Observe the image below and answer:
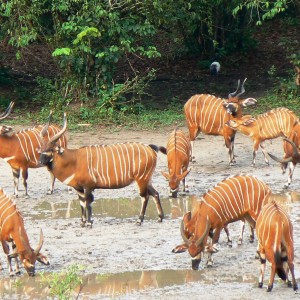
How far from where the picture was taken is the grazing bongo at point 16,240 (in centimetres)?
1023

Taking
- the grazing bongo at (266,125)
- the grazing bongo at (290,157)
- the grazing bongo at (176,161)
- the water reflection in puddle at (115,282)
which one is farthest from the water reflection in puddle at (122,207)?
the water reflection in puddle at (115,282)

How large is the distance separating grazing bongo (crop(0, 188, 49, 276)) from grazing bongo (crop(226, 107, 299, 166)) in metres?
6.10

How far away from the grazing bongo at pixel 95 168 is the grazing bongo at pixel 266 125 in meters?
3.63

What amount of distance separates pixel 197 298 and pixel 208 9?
11.4 metres

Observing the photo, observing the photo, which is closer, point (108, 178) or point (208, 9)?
point (108, 178)

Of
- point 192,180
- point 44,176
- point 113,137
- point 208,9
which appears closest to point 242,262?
point 192,180

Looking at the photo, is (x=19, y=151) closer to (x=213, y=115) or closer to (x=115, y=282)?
(x=213, y=115)

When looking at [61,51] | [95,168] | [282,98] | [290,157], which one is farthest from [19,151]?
[282,98]

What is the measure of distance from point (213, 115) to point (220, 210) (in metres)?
5.66

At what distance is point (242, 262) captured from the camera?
35.4 feet

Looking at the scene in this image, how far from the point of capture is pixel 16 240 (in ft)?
33.8

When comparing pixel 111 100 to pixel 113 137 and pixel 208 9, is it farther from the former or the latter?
pixel 208 9

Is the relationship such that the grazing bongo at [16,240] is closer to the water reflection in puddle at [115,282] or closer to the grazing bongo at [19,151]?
the water reflection in puddle at [115,282]

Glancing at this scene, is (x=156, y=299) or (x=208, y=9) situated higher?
(x=208, y=9)
